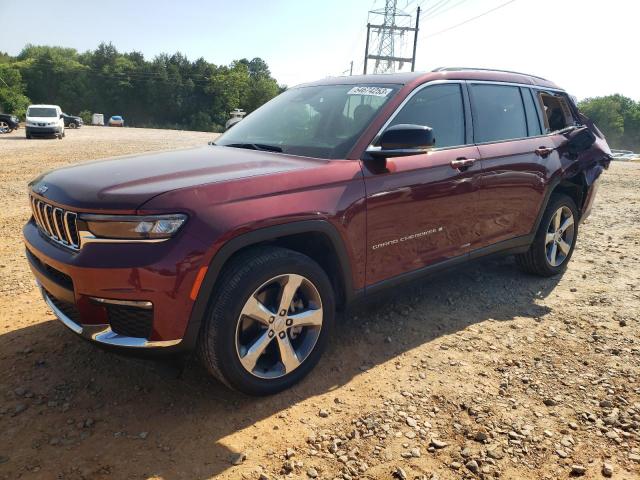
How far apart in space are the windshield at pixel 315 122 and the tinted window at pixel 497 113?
0.87 metres

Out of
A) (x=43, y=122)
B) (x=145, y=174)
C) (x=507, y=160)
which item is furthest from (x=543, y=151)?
(x=43, y=122)

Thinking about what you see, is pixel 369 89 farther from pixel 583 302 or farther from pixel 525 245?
pixel 583 302

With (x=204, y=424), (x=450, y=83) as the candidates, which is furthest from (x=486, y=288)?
(x=204, y=424)

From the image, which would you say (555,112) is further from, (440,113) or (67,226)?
(67,226)

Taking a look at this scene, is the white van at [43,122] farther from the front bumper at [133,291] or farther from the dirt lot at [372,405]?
the front bumper at [133,291]

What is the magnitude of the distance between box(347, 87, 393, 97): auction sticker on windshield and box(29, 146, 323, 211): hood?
82 cm

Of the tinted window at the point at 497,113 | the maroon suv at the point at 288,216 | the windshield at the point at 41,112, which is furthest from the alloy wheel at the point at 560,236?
the windshield at the point at 41,112

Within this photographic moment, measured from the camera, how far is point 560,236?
188 inches

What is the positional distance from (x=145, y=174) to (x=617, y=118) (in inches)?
4389

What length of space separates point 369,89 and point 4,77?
72.3 meters

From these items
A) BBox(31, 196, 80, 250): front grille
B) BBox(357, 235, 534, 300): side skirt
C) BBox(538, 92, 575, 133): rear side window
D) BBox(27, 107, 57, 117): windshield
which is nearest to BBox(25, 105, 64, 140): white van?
BBox(27, 107, 57, 117): windshield

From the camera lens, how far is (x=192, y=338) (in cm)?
240

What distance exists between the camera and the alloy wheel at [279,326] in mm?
2592

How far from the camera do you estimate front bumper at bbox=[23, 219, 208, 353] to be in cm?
224
